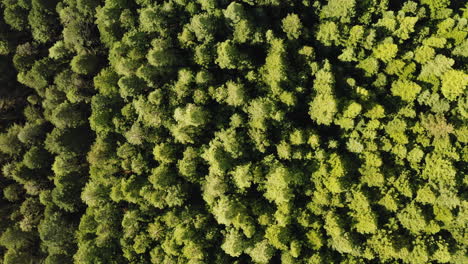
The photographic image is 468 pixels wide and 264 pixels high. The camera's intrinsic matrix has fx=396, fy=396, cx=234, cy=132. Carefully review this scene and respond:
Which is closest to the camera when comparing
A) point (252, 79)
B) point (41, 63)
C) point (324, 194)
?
point (324, 194)

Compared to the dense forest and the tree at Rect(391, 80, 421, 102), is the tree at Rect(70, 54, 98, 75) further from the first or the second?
the tree at Rect(391, 80, 421, 102)

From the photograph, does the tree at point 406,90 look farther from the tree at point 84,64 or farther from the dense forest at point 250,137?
the tree at point 84,64

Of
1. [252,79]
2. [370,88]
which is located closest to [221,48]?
[252,79]

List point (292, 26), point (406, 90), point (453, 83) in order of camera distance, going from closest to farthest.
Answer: point (453, 83) → point (406, 90) → point (292, 26)

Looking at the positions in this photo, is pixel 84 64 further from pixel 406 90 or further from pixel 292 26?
pixel 406 90

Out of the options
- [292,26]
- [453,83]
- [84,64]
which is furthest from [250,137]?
[84,64]

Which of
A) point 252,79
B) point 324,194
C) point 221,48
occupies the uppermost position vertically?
point 221,48

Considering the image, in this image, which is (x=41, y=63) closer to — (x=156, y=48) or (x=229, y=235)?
(x=156, y=48)

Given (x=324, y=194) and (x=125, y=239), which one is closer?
(x=324, y=194)
